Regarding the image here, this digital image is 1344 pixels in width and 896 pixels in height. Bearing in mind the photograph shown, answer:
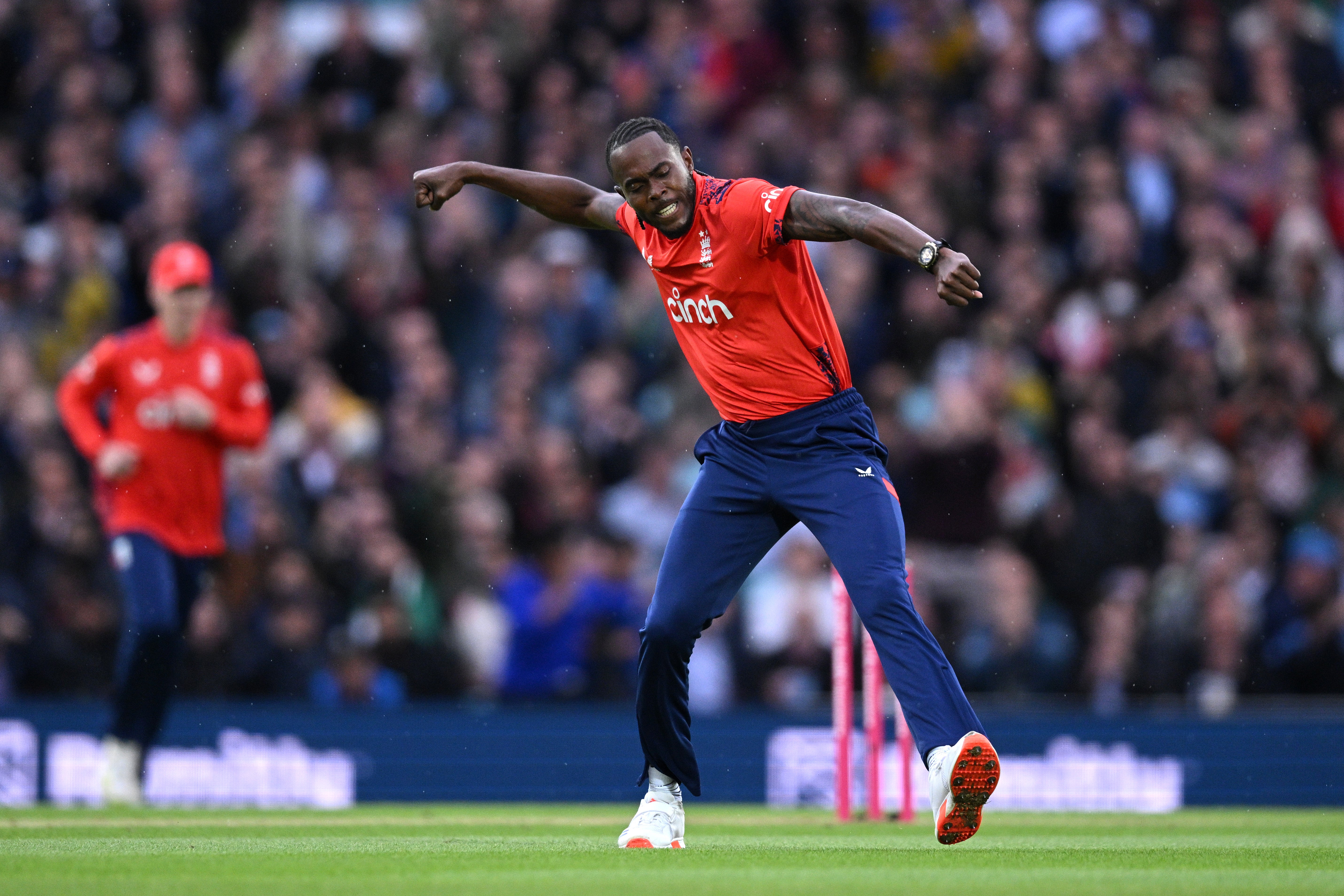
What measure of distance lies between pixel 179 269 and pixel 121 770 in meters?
2.72

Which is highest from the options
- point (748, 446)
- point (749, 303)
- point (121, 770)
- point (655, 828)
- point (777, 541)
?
point (749, 303)

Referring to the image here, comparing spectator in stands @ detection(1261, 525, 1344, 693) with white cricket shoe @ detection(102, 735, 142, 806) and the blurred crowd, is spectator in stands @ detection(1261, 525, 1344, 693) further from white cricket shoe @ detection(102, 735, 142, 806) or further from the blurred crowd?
white cricket shoe @ detection(102, 735, 142, 806)

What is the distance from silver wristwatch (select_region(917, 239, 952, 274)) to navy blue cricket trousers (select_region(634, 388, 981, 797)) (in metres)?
0.91

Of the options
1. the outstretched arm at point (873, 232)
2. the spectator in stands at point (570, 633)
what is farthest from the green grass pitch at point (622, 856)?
the spectator in stands at point (570, 633)

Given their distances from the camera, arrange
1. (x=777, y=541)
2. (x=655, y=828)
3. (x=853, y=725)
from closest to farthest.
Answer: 1. (x=777, y=541)
2. (x=655, y=828)
3. (x=853, y=725)

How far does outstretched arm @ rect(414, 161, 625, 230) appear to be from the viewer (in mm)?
7270

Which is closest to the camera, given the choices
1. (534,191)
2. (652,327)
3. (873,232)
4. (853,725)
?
(873,232)

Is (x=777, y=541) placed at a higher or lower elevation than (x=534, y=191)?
lower

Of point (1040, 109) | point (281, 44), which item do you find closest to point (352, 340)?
point (281, 44)

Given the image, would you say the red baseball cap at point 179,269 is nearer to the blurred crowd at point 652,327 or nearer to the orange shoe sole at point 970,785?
the blurred crowd at point 652,327

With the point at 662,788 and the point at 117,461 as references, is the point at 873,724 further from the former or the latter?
the point at 117,461

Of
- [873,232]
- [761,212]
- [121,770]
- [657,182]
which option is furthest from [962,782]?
[121,770]

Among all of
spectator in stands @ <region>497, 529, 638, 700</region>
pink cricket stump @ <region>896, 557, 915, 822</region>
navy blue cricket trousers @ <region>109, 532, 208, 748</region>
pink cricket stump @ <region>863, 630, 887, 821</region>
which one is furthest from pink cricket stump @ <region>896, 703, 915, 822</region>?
navy blue cricket trousers @ <region>109, 532, 208, 748</region>

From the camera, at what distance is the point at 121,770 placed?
32.2ft
